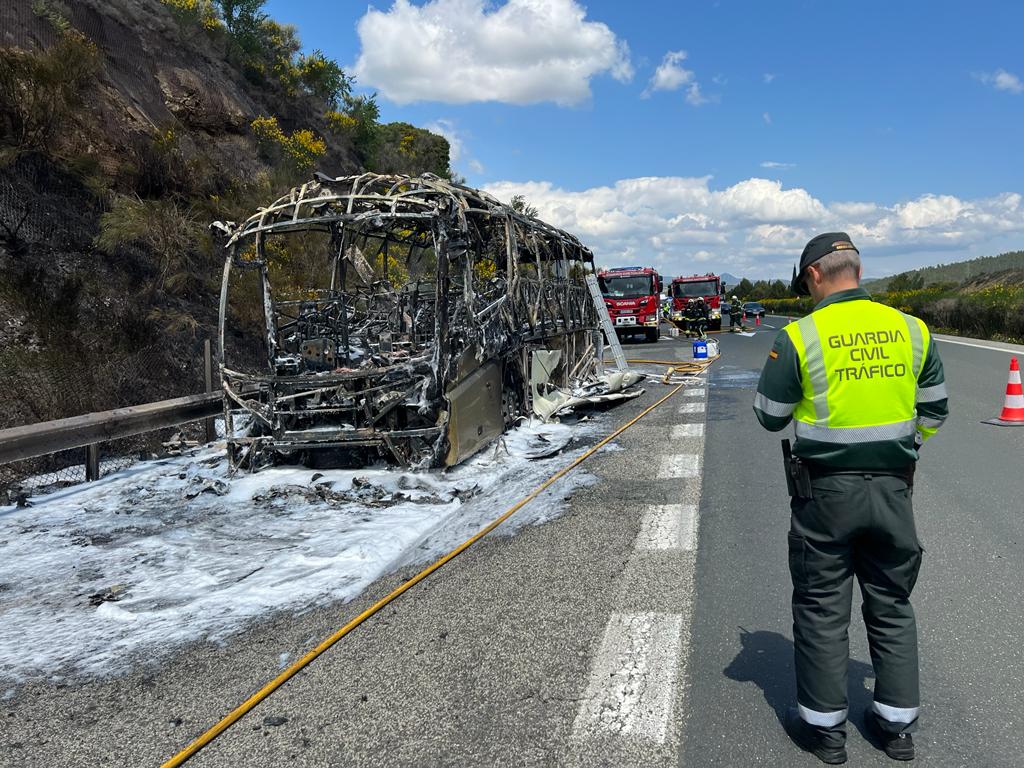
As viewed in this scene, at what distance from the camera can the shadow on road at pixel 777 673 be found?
304 cm

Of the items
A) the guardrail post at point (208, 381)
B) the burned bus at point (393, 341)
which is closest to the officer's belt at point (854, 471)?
the burned bus at point (393, 341)

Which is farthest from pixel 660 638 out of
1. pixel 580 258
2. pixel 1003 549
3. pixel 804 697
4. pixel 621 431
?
pixel 580 258

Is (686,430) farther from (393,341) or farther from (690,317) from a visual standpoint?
(690,317)

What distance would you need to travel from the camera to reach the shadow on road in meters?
3.04

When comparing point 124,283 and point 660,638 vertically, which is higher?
point 124,283

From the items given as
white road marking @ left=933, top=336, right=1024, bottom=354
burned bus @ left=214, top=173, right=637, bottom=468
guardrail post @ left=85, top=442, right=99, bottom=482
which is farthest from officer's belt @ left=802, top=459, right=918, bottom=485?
white road marking @ left=933, top=336, right=1024, bottom=354

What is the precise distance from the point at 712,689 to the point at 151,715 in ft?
7.91

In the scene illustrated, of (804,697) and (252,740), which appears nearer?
(804,697)

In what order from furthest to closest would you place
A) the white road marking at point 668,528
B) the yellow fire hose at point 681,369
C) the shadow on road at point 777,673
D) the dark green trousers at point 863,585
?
the yellow fire hose at point 681,369 < the white road marking at point 668,528 < the shadow on road at point 777,673 < the dark green trousers at point 863,585

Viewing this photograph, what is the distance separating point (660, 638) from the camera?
11.9 ft

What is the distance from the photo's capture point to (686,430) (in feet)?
30.9

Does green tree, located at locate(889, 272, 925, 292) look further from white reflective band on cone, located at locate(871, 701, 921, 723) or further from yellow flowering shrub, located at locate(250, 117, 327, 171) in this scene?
white reflective band on cone, located at locate(871, 701, 921, 723)

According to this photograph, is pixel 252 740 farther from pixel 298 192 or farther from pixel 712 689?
pixel 298 192

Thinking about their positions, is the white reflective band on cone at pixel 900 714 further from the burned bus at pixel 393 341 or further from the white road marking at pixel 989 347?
the white road marking at pixel 989 347
